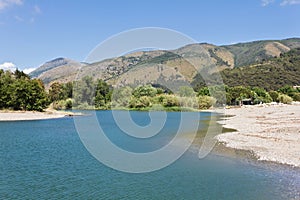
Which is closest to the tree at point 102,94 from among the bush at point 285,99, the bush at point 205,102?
the bush at point 205,102

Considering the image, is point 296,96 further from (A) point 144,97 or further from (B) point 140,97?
(B) point 140,97

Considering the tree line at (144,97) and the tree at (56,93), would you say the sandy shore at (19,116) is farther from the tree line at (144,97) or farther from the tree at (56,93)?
the tree at (56,93)

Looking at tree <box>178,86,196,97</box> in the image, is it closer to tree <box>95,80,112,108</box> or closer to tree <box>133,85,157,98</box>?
tree <box>133,85,157,98</box>

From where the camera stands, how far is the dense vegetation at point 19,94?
7950cm

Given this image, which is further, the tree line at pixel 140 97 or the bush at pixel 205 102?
the bush at pixel 205 102

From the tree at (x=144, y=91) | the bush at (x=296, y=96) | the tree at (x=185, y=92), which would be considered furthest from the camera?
the bush at (x=296, y=96)

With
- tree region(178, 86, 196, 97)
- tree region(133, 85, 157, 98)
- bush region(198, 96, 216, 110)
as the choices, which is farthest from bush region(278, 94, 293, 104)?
tree region(133, 85, 157, 98)

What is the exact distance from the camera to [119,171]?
20.4 m

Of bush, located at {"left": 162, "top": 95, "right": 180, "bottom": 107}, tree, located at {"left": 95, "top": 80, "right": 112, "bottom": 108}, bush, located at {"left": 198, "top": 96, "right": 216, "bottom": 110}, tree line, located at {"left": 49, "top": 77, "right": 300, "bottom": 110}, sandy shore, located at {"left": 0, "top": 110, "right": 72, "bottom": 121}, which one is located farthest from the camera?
tree, located at {"left": 95, "top": 80, "right": 112, "bottom": 108}

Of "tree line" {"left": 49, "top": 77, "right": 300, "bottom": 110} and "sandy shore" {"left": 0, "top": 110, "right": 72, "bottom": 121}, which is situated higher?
"tree line" {"left": 49, "top": 77, "right": 300, "bottom": 110}

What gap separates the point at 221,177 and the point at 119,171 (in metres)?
6.87

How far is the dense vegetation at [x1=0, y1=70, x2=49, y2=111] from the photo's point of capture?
79500mm

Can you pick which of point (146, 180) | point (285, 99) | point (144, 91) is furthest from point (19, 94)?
point (285, 99)

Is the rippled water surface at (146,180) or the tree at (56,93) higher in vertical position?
the tree at (56,93)
